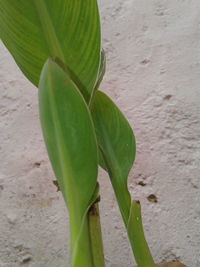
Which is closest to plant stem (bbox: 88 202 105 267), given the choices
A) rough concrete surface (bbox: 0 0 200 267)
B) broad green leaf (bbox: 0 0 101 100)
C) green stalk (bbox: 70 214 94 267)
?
green stalk (bbox: 70 214 94 267)

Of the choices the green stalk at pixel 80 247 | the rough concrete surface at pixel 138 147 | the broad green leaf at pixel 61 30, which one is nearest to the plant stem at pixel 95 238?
the green stalk at pixel 80 247

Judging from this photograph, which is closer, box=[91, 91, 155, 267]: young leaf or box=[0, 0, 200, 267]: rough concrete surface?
box=[91, 91, 155, 267]: young leaf

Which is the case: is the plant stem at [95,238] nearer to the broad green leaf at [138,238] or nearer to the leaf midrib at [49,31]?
the broad green leaf at [138,238]

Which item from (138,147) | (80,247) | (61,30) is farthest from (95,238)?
(138,147)

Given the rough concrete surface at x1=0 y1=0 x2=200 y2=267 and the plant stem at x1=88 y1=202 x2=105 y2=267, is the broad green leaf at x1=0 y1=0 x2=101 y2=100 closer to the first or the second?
the plant stem at x1=88 y1=202 x2=105 y2=267

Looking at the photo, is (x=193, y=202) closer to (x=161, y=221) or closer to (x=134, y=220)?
(x=161, y=221)

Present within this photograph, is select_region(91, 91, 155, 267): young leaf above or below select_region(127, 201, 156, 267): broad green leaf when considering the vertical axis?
above
